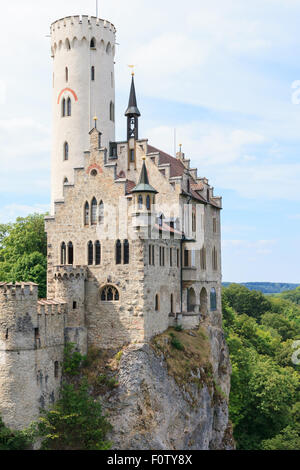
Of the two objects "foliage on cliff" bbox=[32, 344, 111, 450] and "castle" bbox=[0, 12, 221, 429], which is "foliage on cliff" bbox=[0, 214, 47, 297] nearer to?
"castle" bbox=[0, 12, 221, 429]

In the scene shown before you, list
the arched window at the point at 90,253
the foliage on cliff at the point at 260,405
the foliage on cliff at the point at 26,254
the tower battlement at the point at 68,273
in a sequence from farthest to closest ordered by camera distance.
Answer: the foliage on cliff at the point at 260,405 → the foliage on cliff at the point at 26,254 → the arched window at the point at 90,253 → the tower battlement at the point at 68,273

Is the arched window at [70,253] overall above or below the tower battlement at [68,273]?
above

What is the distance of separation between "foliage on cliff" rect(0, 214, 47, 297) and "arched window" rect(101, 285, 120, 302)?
41.3 ft

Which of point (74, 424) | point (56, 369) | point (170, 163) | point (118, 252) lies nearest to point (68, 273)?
point (118, 252)

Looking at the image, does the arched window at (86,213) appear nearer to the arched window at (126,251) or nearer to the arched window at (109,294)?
the arched window at (126,251)

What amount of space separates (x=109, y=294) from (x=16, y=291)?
9.73 m

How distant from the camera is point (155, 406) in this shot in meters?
50.4

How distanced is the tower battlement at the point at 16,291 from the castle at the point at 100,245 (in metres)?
0.08

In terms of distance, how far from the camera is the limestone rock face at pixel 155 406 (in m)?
49.0

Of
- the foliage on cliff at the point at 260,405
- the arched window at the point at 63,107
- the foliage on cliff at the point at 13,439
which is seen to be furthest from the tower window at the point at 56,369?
the foliage on cliff at the point at 260,405

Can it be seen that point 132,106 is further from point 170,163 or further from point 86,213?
point 86,213

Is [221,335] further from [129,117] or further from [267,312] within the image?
[267,312]

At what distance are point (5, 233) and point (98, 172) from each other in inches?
1405

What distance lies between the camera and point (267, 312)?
466ft
